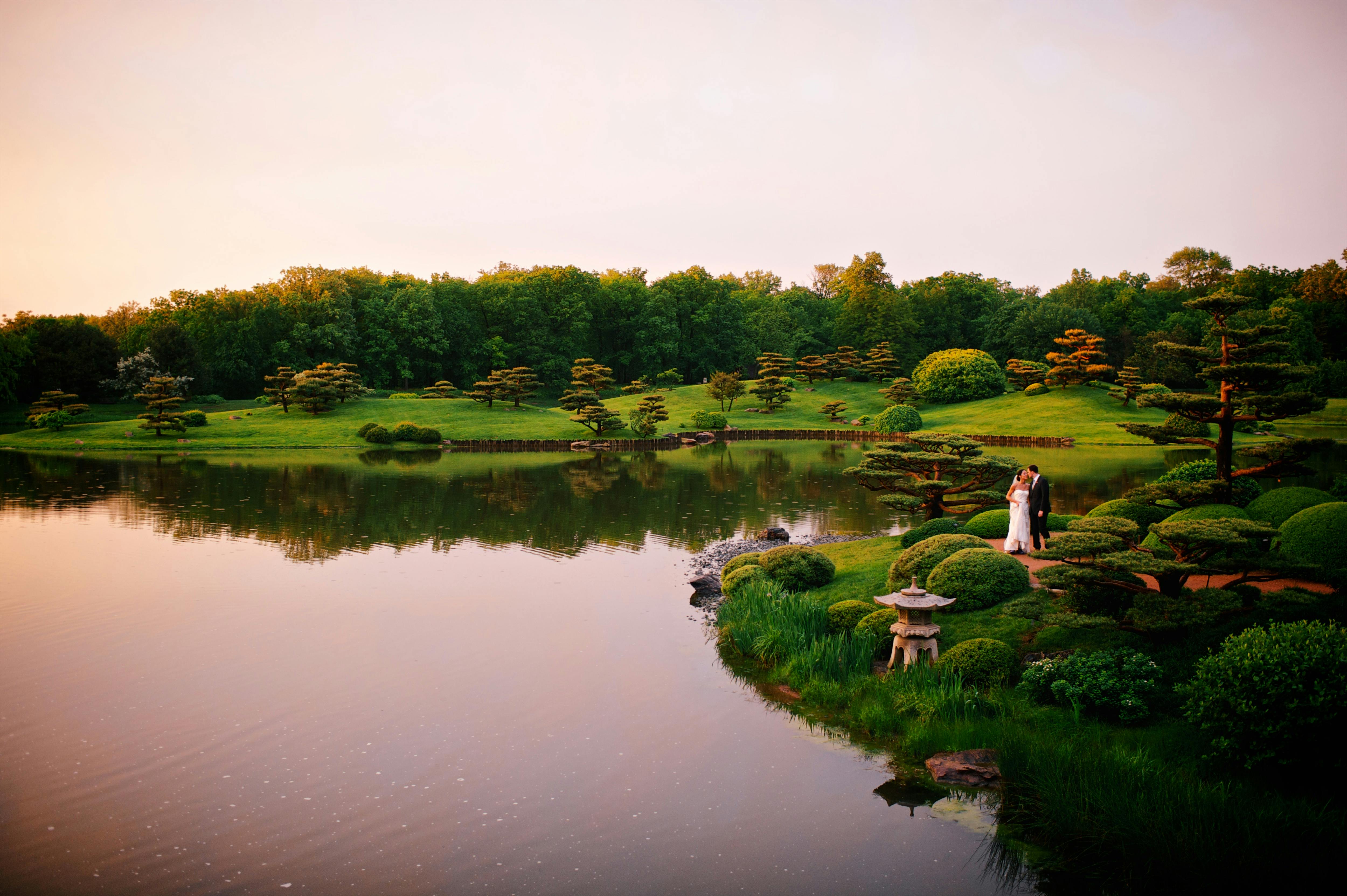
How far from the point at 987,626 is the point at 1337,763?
17.0 ft

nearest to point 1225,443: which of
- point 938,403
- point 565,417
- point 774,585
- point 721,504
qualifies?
point 774,585

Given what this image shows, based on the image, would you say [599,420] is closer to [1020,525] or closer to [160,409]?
[160,409]

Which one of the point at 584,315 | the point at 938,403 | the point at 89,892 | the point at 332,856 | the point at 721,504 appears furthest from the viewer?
the point at 584,315

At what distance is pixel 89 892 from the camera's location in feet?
21.1

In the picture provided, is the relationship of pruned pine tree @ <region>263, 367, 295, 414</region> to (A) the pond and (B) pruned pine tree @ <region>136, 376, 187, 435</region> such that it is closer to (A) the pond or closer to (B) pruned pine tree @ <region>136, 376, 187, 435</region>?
(B) pruned pine tree @ <region>136, 376, 187, 435</region>

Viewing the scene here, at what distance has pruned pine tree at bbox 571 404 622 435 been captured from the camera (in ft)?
181

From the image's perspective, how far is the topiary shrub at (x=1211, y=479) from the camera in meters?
14.6

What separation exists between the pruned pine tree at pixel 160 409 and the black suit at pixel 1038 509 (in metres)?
53.6

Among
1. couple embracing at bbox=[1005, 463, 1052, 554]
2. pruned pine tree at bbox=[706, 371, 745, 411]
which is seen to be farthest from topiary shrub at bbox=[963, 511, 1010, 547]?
pruned pine tree at bbox=[706, 371, 745, 411]

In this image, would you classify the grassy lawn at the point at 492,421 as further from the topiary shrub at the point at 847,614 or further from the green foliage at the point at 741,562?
the topiary shrub at the point at 847,614

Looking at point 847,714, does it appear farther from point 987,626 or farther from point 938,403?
point 938,403

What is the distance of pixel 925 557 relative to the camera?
45.3ft

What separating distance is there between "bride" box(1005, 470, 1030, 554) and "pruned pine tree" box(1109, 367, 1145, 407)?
1592 inches

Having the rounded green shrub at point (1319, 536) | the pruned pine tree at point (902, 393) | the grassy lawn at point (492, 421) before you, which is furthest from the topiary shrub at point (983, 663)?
the pruned pine tree at point (902, 393)
